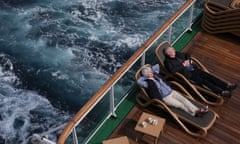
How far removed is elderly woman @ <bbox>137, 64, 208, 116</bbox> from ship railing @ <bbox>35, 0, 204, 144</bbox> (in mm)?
316

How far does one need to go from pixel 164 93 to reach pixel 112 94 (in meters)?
0.99

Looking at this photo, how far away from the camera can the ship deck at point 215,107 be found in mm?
7285

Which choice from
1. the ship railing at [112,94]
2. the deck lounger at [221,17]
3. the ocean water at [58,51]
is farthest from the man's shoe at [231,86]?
the ocean water at [58,51]

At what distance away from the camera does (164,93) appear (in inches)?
293

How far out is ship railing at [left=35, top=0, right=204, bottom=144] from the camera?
6.44 meters

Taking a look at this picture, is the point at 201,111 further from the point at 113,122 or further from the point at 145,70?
the point at 113,122

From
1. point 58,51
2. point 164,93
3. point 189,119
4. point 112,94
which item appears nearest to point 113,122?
point 112,94

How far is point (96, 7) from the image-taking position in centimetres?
1883

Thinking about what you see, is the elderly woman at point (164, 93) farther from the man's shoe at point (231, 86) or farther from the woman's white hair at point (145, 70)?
the man's shoe at point (231, 86)

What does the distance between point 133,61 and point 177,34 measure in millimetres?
2393

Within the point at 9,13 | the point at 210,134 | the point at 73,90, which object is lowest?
the point at 73,90

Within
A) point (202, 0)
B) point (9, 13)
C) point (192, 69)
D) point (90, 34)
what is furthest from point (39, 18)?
point (192, 69)

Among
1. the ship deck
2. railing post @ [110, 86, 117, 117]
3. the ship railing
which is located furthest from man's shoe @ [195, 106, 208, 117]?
railing post @ [110, 86, 117, 117]

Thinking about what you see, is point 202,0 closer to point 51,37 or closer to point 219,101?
point 219,101
